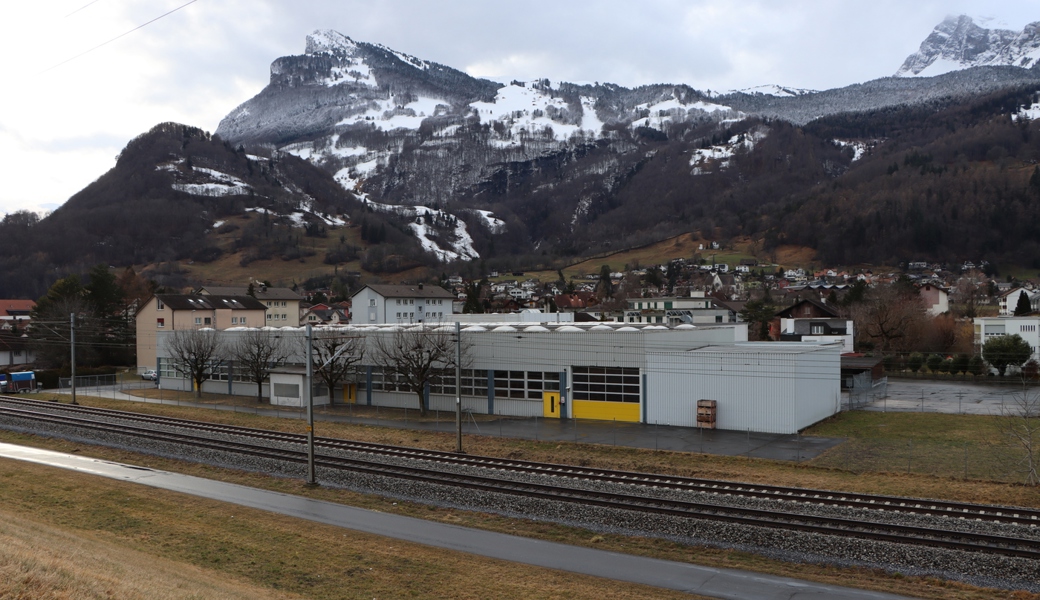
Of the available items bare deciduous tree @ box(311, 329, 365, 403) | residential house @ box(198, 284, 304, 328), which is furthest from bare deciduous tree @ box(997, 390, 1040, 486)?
residential house @ box(198, 284, 304, 328)

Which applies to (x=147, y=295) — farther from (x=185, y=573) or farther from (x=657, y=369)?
(x=185, y=573)

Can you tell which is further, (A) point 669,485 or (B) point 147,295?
(B) point 147,295

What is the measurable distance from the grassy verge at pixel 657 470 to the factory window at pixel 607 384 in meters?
8.68

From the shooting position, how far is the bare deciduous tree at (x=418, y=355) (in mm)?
44250

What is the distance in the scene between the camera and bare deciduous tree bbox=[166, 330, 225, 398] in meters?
57.5

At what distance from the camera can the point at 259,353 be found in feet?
173

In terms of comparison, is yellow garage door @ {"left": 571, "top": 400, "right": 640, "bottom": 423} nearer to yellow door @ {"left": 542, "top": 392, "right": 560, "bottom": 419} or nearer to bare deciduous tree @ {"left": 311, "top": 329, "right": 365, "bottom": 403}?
yellow door @ {"left": 542, "top": 392, "right": 560, "bottom": 419}

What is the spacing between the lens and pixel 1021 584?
16.1 metres

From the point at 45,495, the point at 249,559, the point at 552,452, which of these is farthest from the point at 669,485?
the point at 45,495

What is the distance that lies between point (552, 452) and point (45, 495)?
19398 millimetres

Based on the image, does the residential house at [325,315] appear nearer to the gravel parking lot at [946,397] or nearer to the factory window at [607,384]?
the factory window at [607,384]

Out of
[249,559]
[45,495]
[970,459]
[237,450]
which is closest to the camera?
[249,559]

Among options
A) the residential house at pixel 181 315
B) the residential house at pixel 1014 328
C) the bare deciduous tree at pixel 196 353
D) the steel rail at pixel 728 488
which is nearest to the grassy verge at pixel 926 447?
the steel rail at pixel 728 488

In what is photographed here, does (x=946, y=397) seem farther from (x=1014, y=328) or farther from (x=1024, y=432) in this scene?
(x=1014, y=328)
